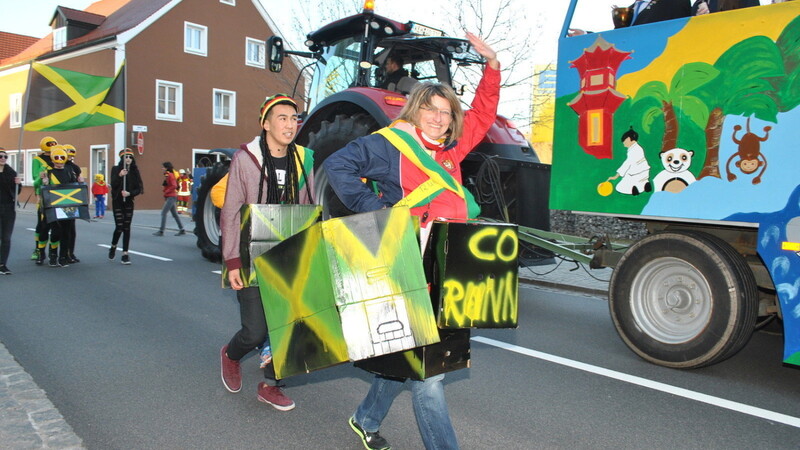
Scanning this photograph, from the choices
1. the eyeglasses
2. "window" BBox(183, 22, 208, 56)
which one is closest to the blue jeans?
the eyeglasses

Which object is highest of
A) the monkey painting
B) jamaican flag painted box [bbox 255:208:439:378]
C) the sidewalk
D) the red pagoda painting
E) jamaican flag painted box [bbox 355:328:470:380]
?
the red pagoda painting

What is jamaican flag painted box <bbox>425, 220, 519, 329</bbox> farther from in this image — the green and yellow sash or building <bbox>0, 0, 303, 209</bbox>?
building <bbox>0, 0, 303, 209</bbox>

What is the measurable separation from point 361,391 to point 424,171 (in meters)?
2.03

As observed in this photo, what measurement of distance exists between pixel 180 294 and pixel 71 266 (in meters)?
3.16

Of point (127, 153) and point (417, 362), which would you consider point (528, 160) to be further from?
point (127, 153)

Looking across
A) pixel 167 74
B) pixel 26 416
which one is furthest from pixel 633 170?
pixel 167 74

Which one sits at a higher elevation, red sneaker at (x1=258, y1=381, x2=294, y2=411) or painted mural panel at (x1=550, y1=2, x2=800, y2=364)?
painted mural panel at (x1=550, y1=2, x2=800, y2=364)

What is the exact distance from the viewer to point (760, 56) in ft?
13.7

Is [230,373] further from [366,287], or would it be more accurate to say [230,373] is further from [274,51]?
[274,51]

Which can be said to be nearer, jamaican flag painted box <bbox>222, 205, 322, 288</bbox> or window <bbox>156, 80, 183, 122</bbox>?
jamaican flag painted box <bbox>222, 205, 322, 288</bbox>

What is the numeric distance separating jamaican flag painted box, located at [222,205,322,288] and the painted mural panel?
2489mm

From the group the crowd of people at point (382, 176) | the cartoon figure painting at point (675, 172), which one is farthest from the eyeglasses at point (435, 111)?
the cartoon figure painting at point (675, 172)

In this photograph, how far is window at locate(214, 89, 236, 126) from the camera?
3114 cm

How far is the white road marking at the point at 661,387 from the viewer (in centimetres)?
402
